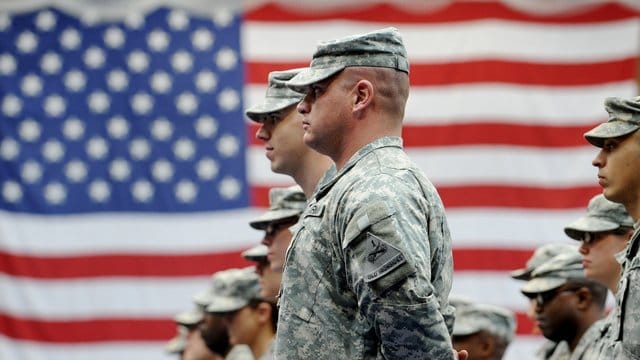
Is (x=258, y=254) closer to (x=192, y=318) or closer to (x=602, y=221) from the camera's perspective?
(x=602, y=221)

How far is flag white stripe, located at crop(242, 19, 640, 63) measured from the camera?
35.7 feet

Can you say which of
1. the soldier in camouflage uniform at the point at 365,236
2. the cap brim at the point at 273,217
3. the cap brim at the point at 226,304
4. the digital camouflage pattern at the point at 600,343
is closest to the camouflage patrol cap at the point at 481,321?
the digital camouflage pattern at the point at 600,343

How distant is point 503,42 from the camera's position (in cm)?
1089

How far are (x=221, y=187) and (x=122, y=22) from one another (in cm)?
147

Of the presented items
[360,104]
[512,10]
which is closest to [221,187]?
[512,10]

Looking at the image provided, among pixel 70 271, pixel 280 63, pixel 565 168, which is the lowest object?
pixel 70 271

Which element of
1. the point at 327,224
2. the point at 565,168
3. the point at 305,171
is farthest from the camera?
the point at 565,168

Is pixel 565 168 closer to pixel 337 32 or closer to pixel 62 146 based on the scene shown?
pixel 337 32

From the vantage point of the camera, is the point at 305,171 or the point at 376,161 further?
the point at 305,171

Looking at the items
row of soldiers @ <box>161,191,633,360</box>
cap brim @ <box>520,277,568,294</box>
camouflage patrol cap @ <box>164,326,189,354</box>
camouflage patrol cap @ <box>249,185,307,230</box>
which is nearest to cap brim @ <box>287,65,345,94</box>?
row of soldiers @ <box>161,191,633,360</box>

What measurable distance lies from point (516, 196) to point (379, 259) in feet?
23.9

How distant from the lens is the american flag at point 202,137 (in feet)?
35.2

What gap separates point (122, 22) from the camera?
1140cm

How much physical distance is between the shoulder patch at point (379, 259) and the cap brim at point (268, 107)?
5.88 ft
